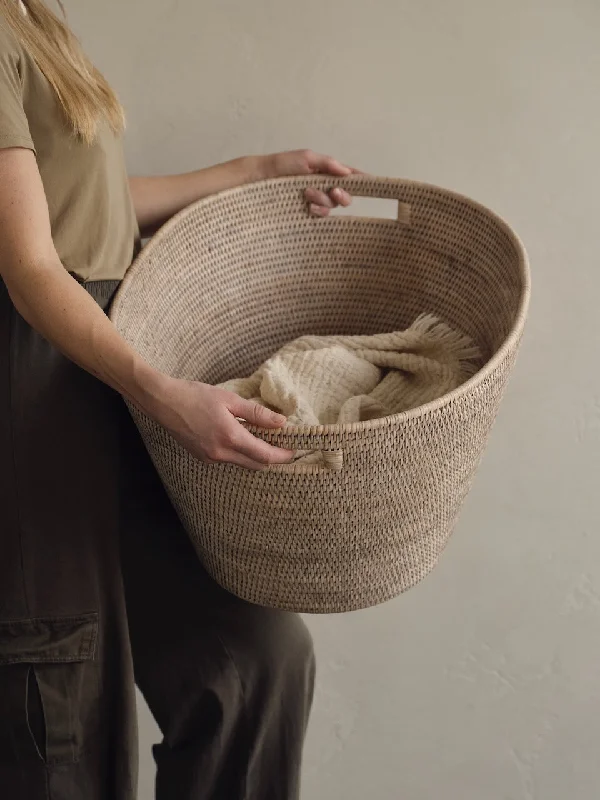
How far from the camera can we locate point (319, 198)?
1.09 metres

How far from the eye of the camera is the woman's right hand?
72 centimetres

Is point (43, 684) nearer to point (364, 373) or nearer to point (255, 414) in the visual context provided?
point (255, 414)

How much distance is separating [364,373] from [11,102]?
438mm

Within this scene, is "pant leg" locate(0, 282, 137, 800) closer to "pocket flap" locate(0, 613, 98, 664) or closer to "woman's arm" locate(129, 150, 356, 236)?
"pocket flap" locate(0, 613, 98, 664)

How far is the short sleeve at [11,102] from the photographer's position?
2.56 feet

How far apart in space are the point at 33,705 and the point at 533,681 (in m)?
0.76

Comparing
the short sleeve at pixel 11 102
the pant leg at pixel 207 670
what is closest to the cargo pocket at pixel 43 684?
the pant leg at pixel 207 670

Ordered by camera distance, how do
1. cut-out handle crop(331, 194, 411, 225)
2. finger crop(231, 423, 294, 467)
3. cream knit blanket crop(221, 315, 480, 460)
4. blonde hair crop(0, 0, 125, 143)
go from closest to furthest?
1. finger crop(231, 423, 294, 467)
2. blonde hair crop(0, 0, 125, 143)
3. cream knit blanket crop(221, 315, 480, 460)
4. cut-out handle crop(331, 194, 411, 225)

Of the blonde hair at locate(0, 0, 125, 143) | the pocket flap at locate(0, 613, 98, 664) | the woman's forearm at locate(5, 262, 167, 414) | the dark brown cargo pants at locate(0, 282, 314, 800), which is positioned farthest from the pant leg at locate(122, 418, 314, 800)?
the blonde hair at locate(0, 0, 125, 143)

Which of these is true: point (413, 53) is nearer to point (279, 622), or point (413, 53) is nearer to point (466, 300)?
point (466, 300)

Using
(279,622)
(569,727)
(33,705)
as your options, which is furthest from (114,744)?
(569,727)

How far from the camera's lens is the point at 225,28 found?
112 cm

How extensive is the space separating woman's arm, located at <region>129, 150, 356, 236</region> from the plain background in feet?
0.27

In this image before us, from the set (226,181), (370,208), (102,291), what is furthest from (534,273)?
(102,291)
